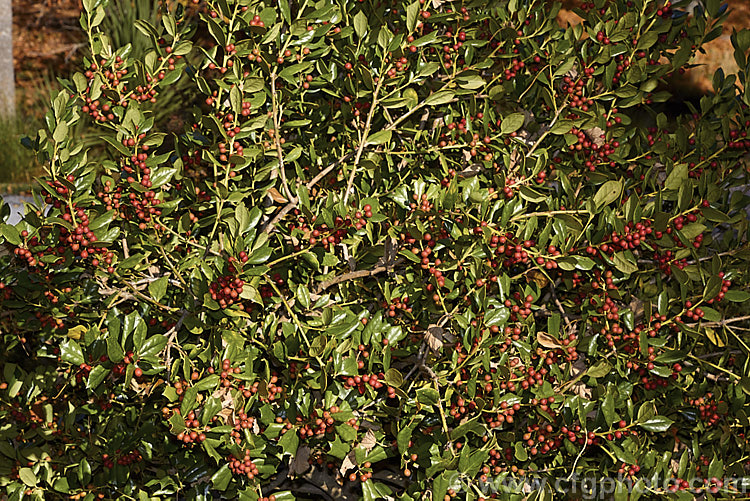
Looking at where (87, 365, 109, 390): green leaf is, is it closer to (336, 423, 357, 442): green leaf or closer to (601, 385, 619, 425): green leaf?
Answer: (336, 423, 357, 442): green leaf

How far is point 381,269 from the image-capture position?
232cm

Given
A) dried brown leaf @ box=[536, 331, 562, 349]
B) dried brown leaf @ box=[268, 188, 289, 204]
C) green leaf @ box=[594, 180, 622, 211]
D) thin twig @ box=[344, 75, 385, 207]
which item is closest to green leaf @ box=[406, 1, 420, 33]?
thin twig @ box=[344, 75, 385, 207]

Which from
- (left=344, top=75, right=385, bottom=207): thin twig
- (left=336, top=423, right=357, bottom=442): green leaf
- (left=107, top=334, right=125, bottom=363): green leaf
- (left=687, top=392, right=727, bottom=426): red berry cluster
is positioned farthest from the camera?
(left=687, top=392, right=727, bottom=426): red berry cluster

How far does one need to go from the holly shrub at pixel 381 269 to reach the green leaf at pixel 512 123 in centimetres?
5

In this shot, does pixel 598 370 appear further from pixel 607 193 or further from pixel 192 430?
pixel 192 430

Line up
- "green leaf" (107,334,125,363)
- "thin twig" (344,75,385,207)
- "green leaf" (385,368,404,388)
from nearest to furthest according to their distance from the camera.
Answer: "green leaf" (107,334,125,363) → "green leaf" (385,368,404,388) → "thin twig" (344,75,385,207)

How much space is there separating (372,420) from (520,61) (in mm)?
1346

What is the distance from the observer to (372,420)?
2.25m

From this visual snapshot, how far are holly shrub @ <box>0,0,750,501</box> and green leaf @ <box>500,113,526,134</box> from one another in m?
0.05

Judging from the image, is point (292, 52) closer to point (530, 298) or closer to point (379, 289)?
point (379, 289)

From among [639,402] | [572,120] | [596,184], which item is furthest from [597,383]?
[572,120]

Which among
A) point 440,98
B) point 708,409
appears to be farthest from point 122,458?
point 708,409

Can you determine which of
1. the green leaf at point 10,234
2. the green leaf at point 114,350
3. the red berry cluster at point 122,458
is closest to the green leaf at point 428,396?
the green leaf at point 114,350

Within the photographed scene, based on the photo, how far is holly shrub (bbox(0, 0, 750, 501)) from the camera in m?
2.04
